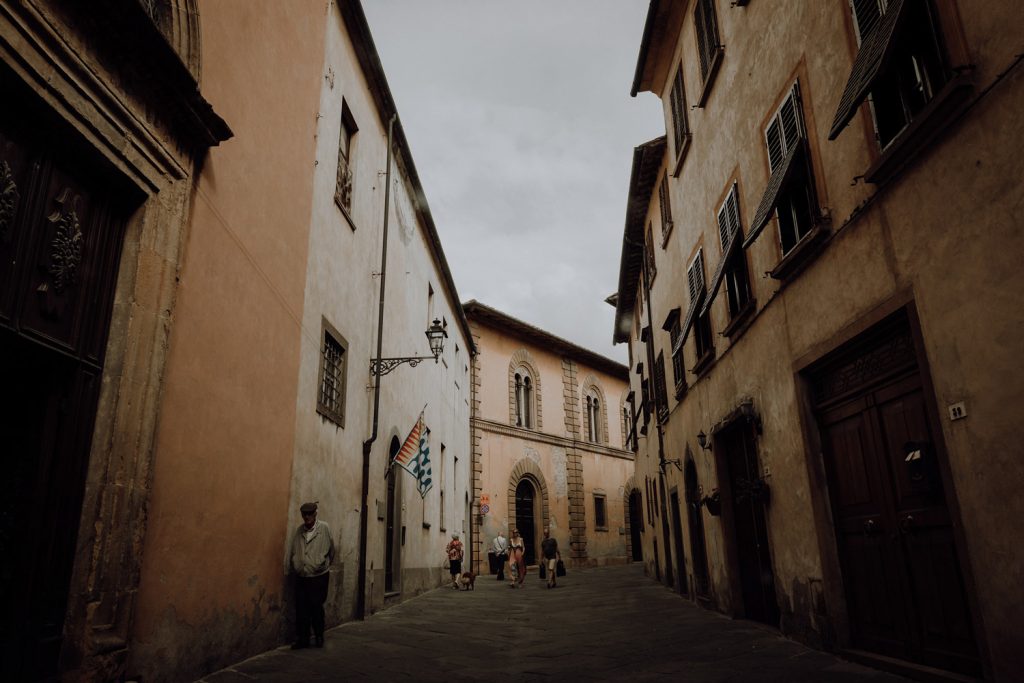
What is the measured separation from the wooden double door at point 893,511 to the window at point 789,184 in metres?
1.39

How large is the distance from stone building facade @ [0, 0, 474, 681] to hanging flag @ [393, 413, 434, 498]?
1872 mm

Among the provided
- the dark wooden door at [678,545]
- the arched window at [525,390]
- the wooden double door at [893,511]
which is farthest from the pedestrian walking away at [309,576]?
the arched window at [525,390]

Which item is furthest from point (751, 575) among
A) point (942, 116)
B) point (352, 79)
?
point (352, 79)

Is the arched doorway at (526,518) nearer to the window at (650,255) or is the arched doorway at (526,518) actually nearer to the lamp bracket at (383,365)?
the window at (650,255)

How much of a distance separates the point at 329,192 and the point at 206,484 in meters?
4.65

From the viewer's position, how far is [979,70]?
3809 mm

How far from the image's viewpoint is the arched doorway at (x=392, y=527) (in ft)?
39.6

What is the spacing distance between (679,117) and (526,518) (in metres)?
18.8

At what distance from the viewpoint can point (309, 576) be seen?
697 centimetres

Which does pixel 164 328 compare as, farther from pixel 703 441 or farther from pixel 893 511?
pixel 703 441

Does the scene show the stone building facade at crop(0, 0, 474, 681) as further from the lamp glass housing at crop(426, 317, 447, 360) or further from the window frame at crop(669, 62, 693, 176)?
the window frame at crop(669, 62, 693, 176)

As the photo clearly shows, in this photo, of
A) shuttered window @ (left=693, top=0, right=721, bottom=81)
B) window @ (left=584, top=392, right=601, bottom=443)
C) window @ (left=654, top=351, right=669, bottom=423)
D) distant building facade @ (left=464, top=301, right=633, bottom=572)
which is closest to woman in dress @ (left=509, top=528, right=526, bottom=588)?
distant building facade @ (left=464, top=301, right=633, bottom=572)

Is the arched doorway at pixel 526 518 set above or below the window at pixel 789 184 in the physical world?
below

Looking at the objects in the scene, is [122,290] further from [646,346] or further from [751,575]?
[646,346]
